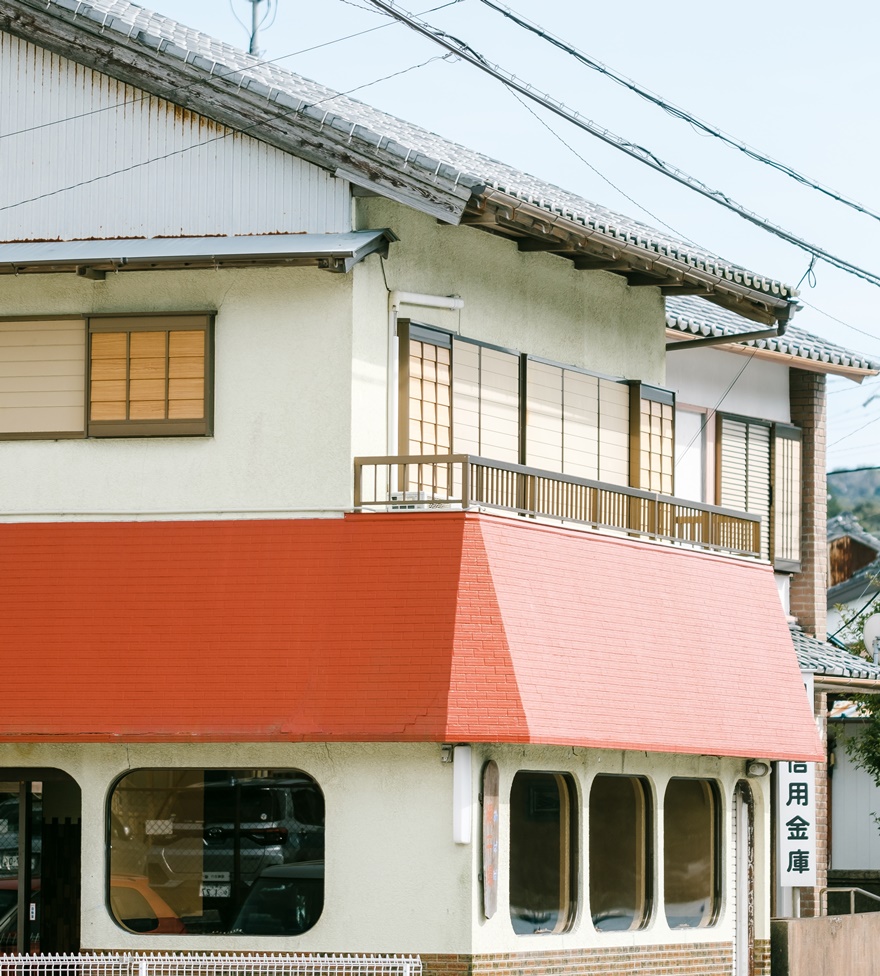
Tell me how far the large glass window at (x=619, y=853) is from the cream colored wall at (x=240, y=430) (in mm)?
4459

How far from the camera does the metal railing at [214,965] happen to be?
626 inches

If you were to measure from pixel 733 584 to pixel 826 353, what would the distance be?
→ 666 centimetres

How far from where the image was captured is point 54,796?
1819 centimetres

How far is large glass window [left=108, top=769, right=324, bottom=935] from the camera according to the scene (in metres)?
17.6

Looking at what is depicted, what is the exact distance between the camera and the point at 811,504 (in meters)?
27.5

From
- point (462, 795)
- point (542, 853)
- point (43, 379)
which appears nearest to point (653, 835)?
point (542, 853)

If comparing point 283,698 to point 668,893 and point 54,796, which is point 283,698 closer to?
point 54,796

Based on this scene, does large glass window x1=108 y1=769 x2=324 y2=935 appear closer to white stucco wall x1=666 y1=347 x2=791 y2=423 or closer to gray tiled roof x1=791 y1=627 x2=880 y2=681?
white stucco wall x1=666 y1=347 x2=791 y2=423

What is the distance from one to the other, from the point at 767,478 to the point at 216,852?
12.0m

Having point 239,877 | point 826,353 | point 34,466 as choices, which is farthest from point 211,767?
point 826,353

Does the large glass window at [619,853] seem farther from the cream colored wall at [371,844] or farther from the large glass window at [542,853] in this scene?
the cream colored wall at [371,844]

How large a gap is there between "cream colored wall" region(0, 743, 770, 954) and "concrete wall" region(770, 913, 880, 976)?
4827 millimetres

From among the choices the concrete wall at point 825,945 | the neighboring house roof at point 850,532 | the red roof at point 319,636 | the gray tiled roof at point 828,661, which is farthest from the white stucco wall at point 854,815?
the neighboring house roof at point 850,532

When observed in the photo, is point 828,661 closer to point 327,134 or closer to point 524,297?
point 524,297
